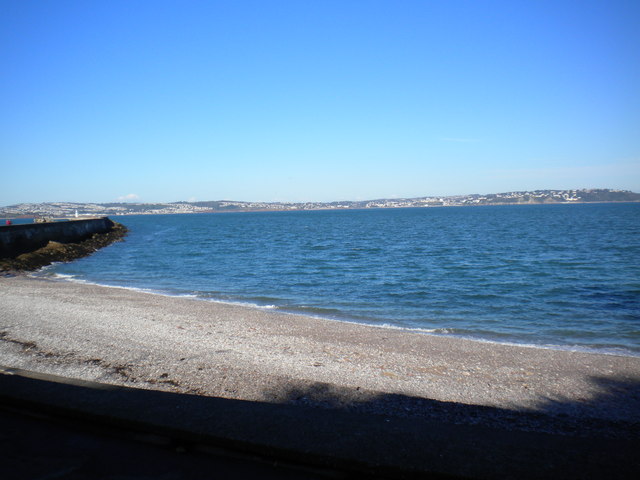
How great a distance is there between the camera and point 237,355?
8500mm

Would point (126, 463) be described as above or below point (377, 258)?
above

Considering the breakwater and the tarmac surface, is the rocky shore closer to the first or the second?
the breakwater

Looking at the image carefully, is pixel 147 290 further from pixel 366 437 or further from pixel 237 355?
pixel 366 437

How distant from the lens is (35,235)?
105ft

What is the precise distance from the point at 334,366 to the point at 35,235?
31091mm

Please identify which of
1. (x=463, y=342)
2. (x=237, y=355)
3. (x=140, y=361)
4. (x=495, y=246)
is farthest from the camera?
(x=495, y=246)

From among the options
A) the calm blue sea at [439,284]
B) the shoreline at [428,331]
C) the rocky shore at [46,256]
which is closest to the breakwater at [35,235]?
the rocky shore at [46,256]

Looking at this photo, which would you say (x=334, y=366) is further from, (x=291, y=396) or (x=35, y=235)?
(x=35, y=235)

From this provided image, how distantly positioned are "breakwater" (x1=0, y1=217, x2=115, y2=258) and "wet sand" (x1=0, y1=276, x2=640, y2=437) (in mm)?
17905

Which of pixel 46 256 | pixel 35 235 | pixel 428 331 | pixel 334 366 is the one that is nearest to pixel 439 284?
pixel 428 331

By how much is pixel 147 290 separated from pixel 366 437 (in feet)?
55.5

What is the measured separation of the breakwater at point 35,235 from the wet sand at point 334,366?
705 inches

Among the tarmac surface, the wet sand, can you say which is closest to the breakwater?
the tarmac surface

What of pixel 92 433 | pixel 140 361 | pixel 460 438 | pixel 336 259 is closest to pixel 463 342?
pixel 140 361
